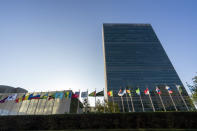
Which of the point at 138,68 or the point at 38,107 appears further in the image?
the point at 138,68

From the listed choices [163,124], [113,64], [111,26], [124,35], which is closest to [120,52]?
[113,64]

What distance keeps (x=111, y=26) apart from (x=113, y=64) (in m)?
58.7

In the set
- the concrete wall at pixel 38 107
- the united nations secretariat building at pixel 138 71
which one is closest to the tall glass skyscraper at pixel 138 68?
the united nations secretariat building at pixel 138 71

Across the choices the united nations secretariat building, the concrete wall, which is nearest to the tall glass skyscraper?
the united nations secretariat building

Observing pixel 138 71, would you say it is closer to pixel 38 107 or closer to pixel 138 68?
pixel 138 68

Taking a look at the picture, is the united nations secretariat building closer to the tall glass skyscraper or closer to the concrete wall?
the tall glass skyscraper

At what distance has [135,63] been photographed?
301 feet

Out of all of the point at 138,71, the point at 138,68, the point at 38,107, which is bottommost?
the point at 38,107

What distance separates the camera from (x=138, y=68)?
88.2 meters

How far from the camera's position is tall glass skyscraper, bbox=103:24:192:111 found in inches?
2662

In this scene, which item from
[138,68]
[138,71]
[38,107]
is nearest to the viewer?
[38,107]

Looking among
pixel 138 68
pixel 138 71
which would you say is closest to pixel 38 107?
pixel 138 71

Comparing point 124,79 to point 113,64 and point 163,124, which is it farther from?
point 163,124

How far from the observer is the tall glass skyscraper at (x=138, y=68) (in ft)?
222
